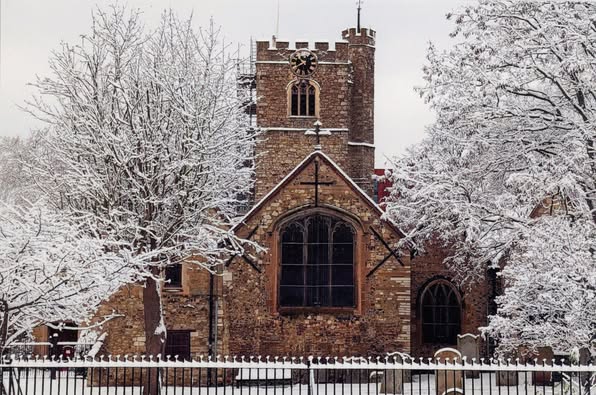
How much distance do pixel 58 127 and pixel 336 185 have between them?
772 cm

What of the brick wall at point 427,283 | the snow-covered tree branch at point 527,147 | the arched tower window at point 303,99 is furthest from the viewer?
the arched tower window at point 303,99

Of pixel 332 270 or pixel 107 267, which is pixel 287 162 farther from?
pixel 107 267

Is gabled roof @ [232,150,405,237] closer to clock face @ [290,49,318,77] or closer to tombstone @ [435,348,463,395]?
tombstone @ [435,348,463,395]

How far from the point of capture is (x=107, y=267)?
16109 mm

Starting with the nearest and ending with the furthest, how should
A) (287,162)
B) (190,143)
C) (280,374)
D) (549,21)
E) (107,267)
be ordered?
(107,267) < (549,21) < (190,143) < (280,374) < (287,162)

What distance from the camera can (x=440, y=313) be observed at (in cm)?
2747

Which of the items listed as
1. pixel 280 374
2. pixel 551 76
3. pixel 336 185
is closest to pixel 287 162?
pixel 336 185

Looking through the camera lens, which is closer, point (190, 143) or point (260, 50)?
point (190, 143)

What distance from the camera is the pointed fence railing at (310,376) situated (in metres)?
13.5

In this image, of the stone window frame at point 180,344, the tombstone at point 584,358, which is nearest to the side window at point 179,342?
the stone window frame at point 180,344

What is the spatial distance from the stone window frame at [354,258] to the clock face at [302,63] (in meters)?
11.9

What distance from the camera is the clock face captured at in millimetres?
34625

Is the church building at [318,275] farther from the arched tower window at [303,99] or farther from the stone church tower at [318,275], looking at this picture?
the arched tower window at [303,99]

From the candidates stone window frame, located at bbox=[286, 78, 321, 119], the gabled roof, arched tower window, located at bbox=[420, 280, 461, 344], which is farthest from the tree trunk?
stone window frame, located at bbox=[286, 78, 321, 119]
